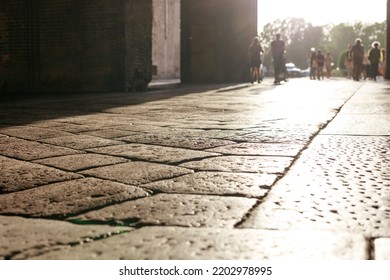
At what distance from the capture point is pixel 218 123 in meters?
4.14

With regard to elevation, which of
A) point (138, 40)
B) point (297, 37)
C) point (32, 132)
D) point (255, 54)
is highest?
point (297, 37)

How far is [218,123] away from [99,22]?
5.95 metres

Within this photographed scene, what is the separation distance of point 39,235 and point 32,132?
2.54 meters

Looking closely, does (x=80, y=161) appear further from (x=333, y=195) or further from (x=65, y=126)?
(x=65, y=126)

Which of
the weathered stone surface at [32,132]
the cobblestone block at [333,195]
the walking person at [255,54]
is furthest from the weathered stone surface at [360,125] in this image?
the walking person at [255,54]

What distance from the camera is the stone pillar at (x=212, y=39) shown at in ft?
53.0

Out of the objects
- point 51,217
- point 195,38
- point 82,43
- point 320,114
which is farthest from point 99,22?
point 51,217

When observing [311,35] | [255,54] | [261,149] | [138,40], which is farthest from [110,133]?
[311,35]

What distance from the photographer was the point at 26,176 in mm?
2160

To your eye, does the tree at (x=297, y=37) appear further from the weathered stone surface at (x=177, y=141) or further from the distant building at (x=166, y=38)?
the weathered stone surface at (x=177, y=141)

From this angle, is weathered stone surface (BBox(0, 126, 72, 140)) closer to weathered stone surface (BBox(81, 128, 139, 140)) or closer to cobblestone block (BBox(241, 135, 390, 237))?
weathered stone surface (BBox(81, 128, 139, 140))

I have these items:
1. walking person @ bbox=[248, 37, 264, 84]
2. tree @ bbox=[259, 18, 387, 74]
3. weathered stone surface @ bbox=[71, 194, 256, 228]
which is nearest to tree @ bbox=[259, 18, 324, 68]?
tree @ bbox=[259, 18, 387, 74]

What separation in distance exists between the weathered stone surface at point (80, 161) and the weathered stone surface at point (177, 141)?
0.49m

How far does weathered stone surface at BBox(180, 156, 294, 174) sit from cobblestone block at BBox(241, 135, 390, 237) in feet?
0.24
